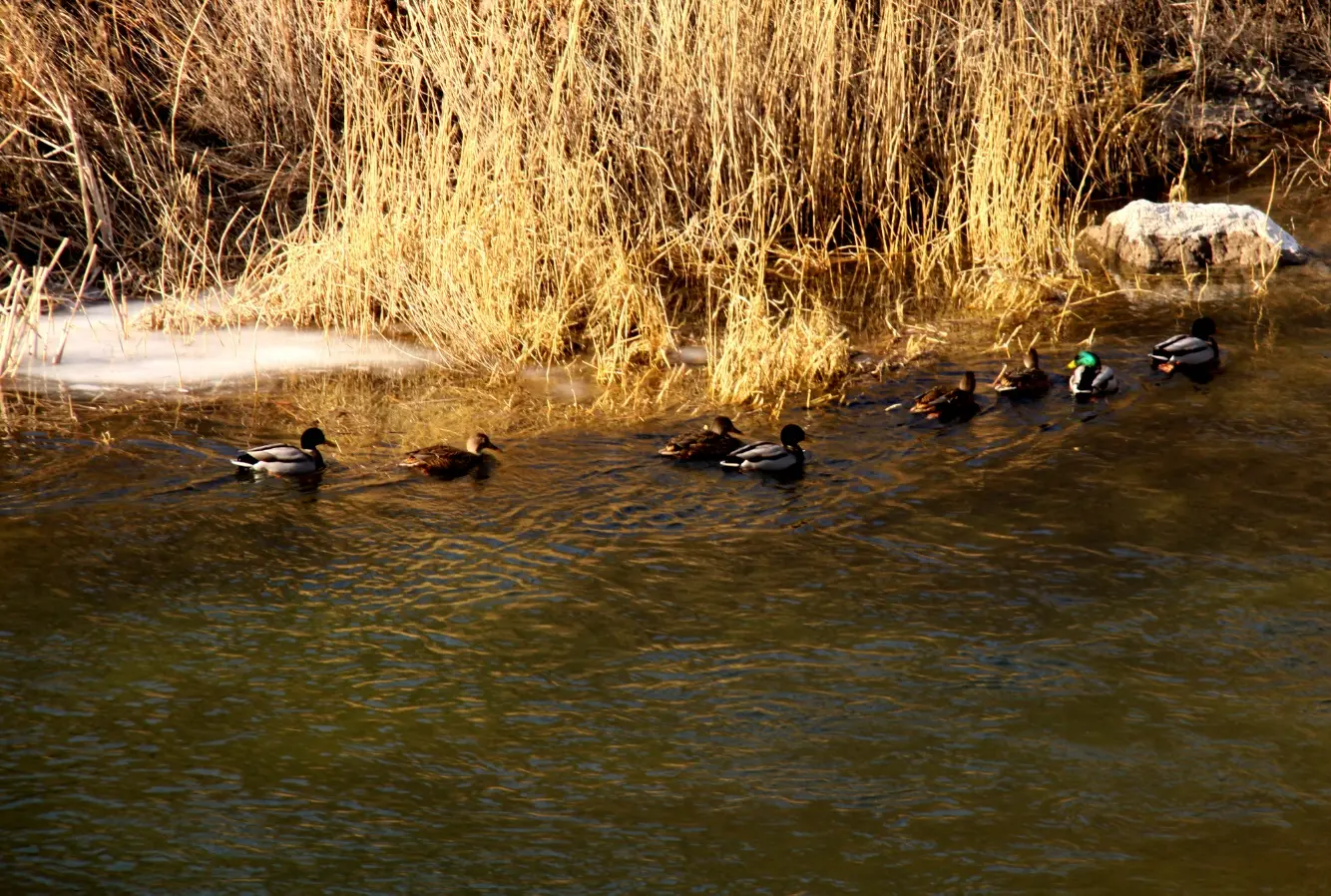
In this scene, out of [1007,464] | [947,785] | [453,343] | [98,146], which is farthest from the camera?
[98,146]

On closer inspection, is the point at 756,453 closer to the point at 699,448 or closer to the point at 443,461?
the point at 699,448

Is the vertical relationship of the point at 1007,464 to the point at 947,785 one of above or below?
above

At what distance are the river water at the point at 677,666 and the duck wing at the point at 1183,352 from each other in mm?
808

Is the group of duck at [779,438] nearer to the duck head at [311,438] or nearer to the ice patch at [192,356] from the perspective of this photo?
the duck head at [311,438]

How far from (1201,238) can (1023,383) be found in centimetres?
393

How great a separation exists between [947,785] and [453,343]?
6318 mm

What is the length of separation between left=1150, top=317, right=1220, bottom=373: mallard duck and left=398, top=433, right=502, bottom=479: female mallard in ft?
15.7

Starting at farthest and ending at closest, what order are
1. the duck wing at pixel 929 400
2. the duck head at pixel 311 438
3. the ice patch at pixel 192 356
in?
1. the ice patch at pixel 192 356
2. the duck wing at pixel 929 400
3. the duck head at pixel 311 438

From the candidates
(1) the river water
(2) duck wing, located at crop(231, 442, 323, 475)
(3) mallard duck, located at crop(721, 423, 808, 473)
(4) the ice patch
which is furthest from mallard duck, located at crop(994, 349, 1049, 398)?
(2) duck wing, located at crop(231, 442, 323, 475)

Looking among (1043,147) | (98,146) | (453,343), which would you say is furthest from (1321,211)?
(98,146)

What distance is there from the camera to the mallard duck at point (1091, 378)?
10.0 meters

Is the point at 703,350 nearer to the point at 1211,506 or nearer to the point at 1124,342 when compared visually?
the point at 1124,342

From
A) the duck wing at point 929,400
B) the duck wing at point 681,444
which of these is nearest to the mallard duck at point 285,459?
the duck wing at point 681,444

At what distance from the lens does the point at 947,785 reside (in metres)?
5.61
